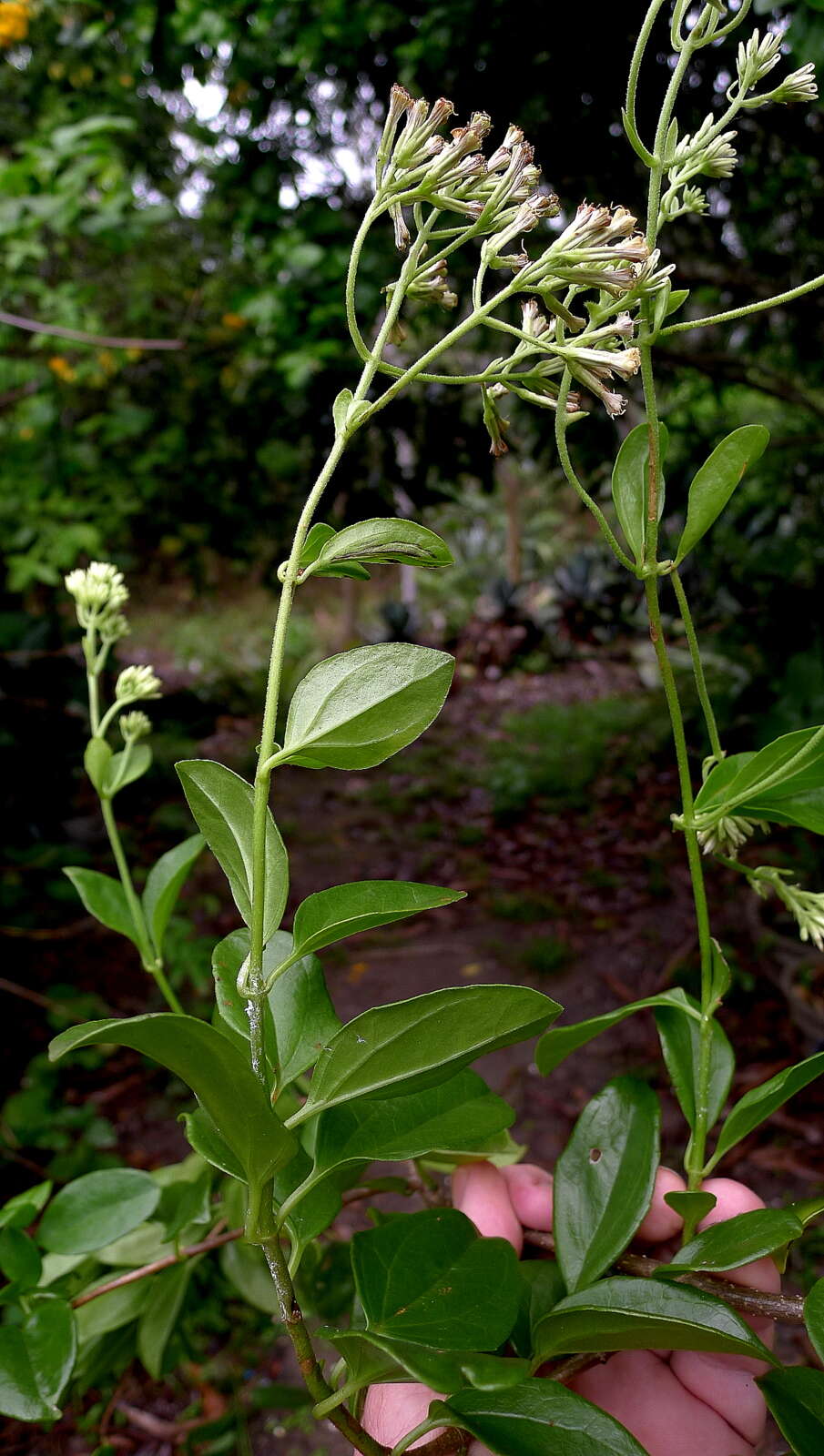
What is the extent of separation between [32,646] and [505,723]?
10.2 ft

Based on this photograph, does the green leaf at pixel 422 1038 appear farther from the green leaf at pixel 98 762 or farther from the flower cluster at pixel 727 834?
the green leaf at pixel 98 762

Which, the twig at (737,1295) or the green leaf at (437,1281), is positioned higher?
the green leaf at (437,1281)

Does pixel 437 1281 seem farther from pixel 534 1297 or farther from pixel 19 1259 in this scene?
pixel 19 1259

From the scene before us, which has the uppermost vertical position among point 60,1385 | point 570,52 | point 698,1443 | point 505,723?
point 570,52

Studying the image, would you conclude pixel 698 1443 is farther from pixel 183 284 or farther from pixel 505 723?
pixel 505 723

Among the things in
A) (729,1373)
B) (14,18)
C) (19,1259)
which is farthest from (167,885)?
(14,18)

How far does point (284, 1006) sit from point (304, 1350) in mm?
164

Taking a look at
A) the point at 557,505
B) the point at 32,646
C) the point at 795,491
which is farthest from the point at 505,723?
the point at 557,505

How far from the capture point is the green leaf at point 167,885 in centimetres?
65

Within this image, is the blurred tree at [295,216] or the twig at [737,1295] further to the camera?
the blurred tree at [295,216]

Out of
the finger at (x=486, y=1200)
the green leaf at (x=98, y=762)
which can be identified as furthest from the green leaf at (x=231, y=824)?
the finger at (x=486, y=1200)

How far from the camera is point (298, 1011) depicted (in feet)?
1.76

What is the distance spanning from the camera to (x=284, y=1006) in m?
0.54

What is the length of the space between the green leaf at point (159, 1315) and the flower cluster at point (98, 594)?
19.2 inches
